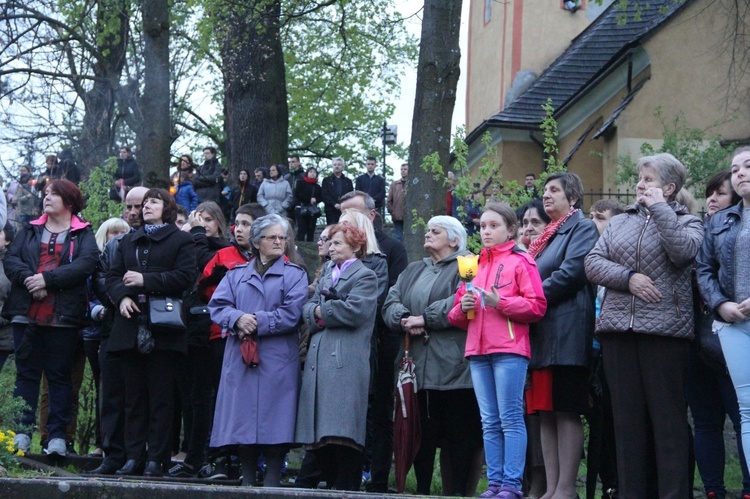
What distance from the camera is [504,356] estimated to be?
734cm

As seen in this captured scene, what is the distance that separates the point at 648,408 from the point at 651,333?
0.47m

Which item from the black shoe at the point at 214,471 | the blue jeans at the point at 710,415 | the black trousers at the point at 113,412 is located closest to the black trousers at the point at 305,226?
the black shoe at the point at 214,471

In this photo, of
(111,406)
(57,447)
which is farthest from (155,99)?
(111,406)

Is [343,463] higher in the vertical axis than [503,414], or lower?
lower

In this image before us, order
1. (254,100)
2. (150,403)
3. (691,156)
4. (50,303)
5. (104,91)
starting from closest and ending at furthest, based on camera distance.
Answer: (150,403), (50,303), (254,100), (691,156), (104,91)

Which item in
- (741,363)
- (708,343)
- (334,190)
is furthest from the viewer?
(334,190)

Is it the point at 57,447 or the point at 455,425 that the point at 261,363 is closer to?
the point at 455,425

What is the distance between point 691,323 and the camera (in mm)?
6797

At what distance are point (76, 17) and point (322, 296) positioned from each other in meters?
13.0

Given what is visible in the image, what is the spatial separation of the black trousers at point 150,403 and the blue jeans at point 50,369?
2.62 feet

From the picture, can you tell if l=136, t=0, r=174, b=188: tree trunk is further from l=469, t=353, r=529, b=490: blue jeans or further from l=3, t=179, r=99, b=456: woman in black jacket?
l=469, t=353, r=529, b=490: blue jeans

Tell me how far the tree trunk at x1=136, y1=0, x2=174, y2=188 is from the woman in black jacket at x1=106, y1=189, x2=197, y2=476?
23.6 feet

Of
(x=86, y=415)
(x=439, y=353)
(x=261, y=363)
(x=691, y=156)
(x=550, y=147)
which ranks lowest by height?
(x=86, y=415)

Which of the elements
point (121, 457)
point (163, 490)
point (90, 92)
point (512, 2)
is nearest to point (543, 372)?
point (163, 490)
